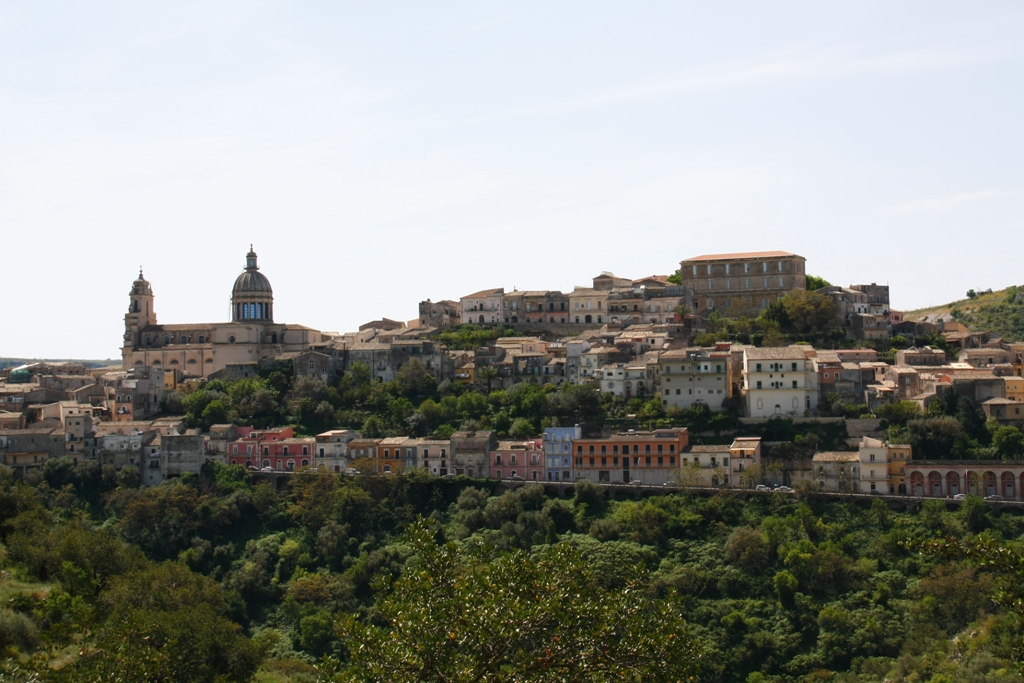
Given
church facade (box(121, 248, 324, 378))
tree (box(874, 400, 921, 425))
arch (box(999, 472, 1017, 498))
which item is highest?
church facade (box(121, 248, 324, 378))

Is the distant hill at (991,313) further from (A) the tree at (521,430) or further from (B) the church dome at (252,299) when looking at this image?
(B) the church dome at (252,299)

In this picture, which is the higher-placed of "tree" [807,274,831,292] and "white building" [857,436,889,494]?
"tree" [807,274,831,292]

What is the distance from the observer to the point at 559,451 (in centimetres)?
6003

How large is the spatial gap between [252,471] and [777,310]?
2676 cm

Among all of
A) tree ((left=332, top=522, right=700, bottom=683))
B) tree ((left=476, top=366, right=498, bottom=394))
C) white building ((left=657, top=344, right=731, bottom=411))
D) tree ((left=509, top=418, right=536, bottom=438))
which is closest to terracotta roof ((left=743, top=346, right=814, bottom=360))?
white building ((left=657, top=344, right=731, bottom=411))

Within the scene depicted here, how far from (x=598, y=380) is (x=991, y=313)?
3676 centimetres

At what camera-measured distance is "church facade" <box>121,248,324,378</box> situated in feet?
259

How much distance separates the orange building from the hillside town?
0.07 metres

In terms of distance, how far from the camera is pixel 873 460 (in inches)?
2189

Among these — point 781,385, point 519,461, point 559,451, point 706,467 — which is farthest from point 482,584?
point 781,385

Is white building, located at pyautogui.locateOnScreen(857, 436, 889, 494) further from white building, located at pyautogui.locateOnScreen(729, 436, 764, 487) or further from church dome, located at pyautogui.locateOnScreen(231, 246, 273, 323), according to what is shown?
church dome, located at pyautogui.locateOnScreen(231, 246, 273, 323)

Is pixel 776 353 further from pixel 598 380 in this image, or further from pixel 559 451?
pixel 559 451

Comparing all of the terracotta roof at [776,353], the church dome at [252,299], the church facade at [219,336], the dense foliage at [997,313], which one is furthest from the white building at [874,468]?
the church dome at [252,299]

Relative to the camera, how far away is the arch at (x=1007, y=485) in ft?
177
